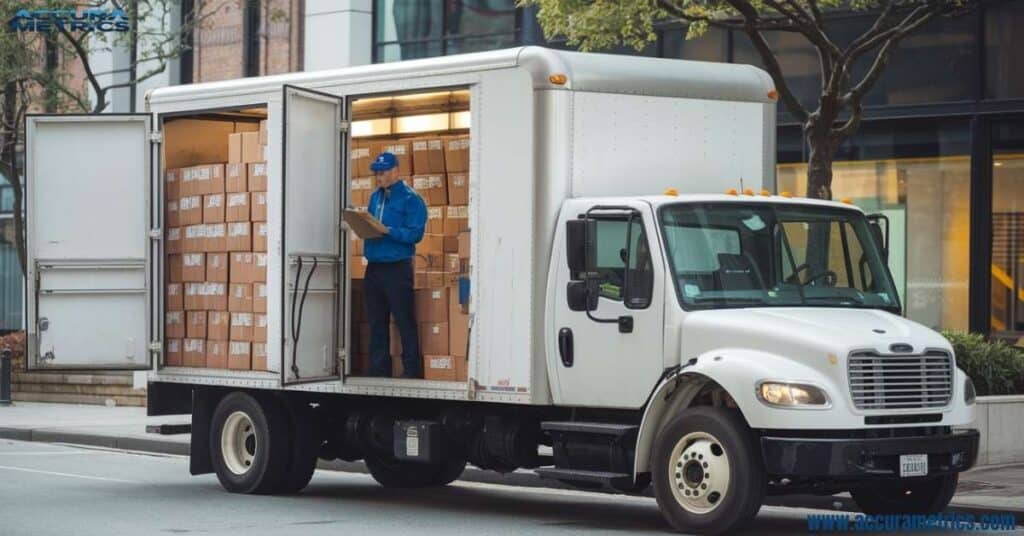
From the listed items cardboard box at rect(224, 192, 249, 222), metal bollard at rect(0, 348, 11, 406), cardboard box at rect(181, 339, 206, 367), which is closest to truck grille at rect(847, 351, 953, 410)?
cardboard box at rect(224, 192, 249, 222)

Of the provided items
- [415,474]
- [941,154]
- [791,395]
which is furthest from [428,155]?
[941,154]

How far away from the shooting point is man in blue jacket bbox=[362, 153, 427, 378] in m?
14.7

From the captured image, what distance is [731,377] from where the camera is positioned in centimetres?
1212

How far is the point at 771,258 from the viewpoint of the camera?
13.0 m

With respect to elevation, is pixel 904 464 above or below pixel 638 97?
below

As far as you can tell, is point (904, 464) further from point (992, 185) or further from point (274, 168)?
point (992, 185)

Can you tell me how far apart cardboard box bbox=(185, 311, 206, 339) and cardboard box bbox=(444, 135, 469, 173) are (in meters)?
2.77

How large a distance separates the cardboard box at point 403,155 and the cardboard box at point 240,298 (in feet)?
5.31

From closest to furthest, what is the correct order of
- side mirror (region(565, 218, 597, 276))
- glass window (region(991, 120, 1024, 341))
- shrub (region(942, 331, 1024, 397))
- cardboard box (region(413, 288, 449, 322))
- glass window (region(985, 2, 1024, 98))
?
side mirror (region(565, 218, 597, 276))
cardboard box (region(413, 288, 449, 322))
shrub (region(942, 331, 1024, 397))
glass window (region(985, 2, 1024, 98))
glass window (region(991, 120, 1024, 341))

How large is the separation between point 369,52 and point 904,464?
63.7ft

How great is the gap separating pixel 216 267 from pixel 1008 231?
10.9 m

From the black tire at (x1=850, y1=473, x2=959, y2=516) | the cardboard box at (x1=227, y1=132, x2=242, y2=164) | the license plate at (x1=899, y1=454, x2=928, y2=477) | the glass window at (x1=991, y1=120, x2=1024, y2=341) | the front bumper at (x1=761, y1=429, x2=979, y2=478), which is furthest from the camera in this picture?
the glass window at (x1=991, y1=120, x2=1024, y2=341)

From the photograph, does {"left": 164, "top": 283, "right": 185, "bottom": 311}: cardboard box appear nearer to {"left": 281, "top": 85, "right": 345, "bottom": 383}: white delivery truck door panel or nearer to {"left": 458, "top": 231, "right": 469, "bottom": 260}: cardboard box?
{"left": 281, "top": 85, "right": 345, "bottom": 383}: white delivery truck door panel

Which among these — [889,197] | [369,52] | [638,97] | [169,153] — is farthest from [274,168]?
[369,52]
